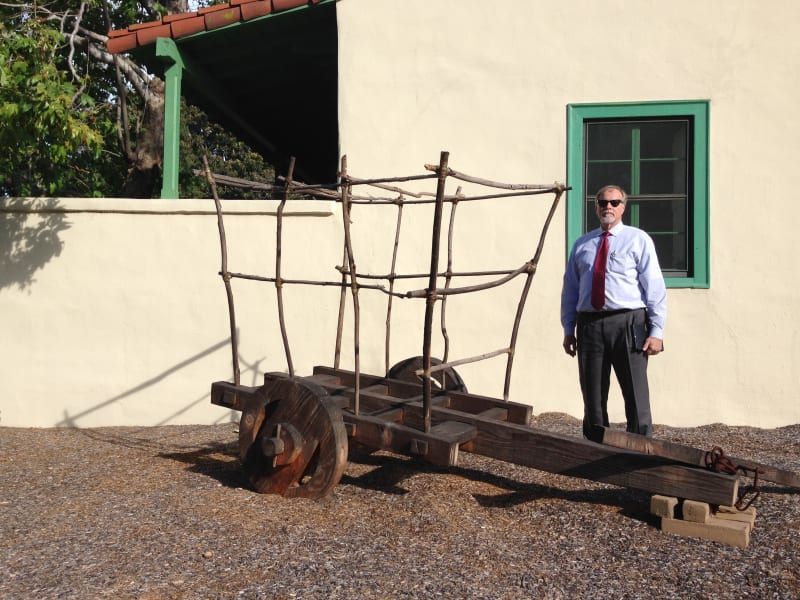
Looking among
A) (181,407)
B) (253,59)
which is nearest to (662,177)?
(253,59)

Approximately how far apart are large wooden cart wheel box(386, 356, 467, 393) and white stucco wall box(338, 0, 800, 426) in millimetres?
1247

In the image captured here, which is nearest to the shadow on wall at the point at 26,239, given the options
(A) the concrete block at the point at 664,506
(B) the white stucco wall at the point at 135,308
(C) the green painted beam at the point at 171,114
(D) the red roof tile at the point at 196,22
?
(B) the white stucco wall at the point at 135,308

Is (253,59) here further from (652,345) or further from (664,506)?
(664,506)

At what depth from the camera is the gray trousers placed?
4098mm

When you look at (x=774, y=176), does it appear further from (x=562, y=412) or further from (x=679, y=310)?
(x=562, y=412)

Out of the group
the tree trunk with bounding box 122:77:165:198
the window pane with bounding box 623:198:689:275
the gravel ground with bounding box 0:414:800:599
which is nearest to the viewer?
the gravel ground with bounding box 0:414:800:599

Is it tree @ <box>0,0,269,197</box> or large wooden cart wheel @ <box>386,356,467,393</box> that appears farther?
tree @ <box>0,0,269,197</box>

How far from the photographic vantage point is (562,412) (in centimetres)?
644

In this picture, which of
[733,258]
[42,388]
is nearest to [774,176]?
[733,258]

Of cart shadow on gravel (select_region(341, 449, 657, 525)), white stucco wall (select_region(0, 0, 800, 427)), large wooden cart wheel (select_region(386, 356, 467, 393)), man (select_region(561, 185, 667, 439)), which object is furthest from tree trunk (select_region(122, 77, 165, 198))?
man (select_region(561, 185, 667, 439))

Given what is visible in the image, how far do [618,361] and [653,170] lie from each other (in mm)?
2976

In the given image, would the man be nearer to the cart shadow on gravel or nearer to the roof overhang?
the cart shadow on gravel

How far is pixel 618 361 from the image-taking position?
416 centimetres

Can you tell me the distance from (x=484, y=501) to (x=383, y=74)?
13.2 feet
